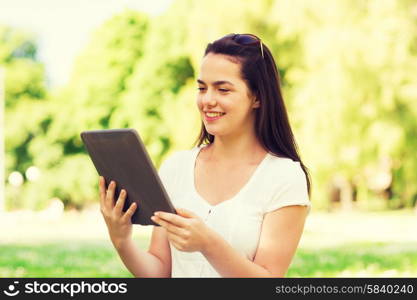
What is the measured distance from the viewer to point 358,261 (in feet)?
35.2

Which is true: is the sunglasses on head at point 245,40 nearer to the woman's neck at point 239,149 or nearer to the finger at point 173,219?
the woman's neck at point 239,149

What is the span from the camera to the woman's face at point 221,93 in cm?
220

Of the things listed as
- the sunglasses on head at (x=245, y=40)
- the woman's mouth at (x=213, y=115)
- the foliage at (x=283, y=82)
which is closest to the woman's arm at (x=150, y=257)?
the woman's mouth at (x=213, y=115)

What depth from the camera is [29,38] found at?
34.1 m

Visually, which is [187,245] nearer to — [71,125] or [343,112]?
[343,112]

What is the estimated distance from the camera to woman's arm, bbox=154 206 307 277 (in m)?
1.97

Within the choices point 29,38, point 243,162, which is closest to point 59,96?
point 29,38

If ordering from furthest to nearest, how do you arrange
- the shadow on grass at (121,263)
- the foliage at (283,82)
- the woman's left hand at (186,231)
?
the foliage at (283,82) → the shadow on grass at (121,263) → the woman's left hand at (186,231)

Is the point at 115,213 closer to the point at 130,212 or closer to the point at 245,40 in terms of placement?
the point at 130,212

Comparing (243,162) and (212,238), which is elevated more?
(243,162)

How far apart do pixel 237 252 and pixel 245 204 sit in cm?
17

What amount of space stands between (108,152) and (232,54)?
45cm

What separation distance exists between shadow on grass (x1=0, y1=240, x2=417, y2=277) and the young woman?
6430 mm

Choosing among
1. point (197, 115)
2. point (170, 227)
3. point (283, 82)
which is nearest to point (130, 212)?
point (170, 227)
